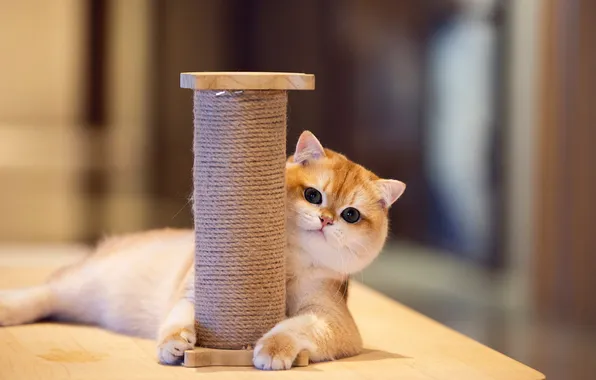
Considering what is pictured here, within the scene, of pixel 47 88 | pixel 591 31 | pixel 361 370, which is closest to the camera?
pixel 361 370

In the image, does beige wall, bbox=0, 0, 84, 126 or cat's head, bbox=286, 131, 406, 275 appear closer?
cat's head, bbox=286, 131, 406, 275

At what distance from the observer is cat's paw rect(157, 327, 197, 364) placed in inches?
64.2

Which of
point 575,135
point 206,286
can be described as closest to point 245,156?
point 206,286

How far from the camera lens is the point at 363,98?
489 centimetres

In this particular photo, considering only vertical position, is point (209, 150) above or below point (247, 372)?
above

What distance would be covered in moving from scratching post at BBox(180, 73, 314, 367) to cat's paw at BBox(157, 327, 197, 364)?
0.08 ft

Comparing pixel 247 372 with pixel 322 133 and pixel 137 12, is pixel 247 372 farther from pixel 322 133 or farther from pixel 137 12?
pixel 137 12

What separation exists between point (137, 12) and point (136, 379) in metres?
3.90

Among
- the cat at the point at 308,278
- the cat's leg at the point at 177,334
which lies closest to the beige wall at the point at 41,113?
the cat at the point at 308,278

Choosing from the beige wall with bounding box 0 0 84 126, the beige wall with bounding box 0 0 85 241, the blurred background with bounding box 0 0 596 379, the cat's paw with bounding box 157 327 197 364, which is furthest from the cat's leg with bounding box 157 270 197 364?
the beige wall with bounding box 0 0 84 126

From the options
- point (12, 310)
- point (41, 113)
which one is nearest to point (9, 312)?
point (12, 310)

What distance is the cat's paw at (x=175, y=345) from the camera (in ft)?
5.35

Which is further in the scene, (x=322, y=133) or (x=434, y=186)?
(x=322, y=133)

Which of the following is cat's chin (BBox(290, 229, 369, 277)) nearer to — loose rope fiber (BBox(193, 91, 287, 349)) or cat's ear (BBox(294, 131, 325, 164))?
loose rope fiber (BBox(193, 91, 287, 349))
